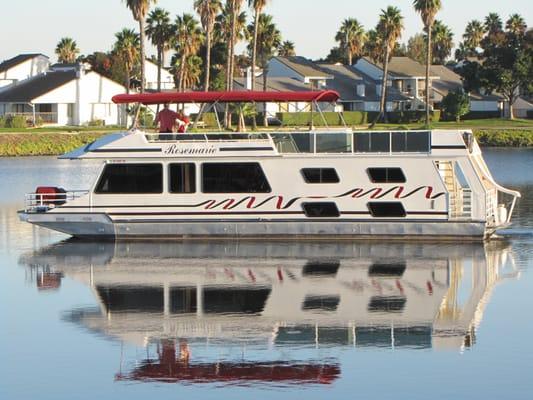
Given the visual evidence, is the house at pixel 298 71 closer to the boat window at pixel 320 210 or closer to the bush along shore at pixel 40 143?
the bush along shore at pixel 40 143

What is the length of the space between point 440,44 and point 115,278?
464ft

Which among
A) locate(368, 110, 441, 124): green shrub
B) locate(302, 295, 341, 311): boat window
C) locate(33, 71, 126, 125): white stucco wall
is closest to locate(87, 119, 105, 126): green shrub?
locate(33, 71, 126, 125): white stucco wall

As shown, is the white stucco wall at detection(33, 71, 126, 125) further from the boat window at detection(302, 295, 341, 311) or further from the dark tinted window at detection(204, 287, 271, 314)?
the boat window at detection(302, 295, 341, 311)

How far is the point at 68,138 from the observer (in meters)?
92.2

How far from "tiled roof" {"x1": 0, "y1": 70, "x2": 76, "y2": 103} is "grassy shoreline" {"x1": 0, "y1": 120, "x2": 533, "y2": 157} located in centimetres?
960

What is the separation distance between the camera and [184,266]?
100 feet

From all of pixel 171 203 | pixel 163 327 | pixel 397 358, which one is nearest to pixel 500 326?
A: pixel 397 358

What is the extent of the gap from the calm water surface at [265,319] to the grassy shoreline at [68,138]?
53593 mm

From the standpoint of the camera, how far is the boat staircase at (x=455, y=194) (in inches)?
1271

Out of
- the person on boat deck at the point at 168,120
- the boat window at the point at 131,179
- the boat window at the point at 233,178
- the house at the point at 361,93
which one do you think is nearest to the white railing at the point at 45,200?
the boat window at the point at 131,179

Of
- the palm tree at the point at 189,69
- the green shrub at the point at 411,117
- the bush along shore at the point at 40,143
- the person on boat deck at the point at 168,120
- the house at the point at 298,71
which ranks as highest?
the house at the point at 298,71

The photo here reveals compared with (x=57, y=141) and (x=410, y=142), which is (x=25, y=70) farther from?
(x=410, y=142)

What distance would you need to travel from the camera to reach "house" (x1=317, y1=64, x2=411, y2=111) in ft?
420

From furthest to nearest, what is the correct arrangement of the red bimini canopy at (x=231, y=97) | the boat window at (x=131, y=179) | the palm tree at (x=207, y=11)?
1. the palm tree at (x=207, y=11)
2. the red bimini canopy at (x=231, y=97)
3. the boat window at (x=131, y=179)
